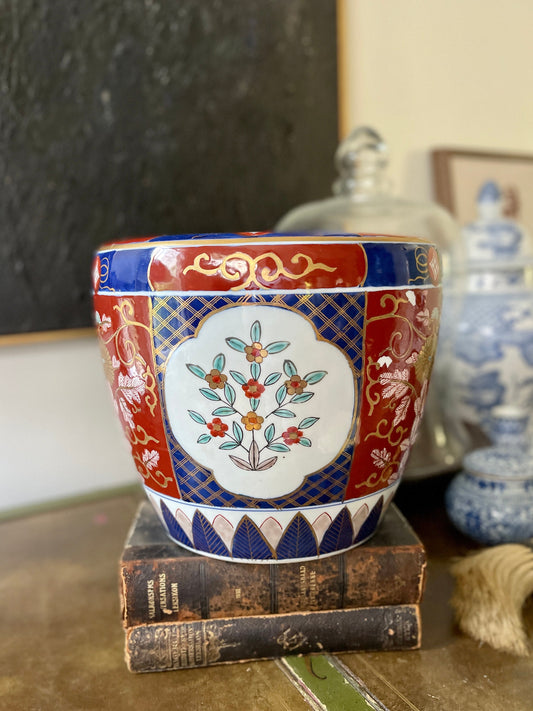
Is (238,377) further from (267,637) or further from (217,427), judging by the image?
(267,637)

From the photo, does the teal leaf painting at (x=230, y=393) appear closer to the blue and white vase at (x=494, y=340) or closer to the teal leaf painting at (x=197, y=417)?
the teal leaf painting at (x=197, y=417)

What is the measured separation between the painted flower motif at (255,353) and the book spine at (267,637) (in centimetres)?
22

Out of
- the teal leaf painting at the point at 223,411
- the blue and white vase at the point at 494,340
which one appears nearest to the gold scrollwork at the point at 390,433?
the teal leaf painting at the point at 223,411

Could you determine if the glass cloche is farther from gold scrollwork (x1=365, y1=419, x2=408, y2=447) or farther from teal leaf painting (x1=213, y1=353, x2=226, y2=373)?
teal leaf painting (x1=213, y1=353, x2=226, y2=373)

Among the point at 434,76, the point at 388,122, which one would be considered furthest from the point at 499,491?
the point at 434,76

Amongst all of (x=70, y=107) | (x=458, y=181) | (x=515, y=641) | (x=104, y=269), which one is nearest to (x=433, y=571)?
(x=515, y=641)

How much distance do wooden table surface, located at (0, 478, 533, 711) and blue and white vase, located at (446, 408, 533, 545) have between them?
0.04m

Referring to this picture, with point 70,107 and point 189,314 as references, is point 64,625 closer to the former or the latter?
point 189,314

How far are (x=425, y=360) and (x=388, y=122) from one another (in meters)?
0.73

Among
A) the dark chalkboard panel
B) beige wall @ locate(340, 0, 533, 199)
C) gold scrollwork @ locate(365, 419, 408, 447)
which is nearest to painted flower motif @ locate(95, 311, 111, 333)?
gold scrollwork @ locate(365, 419, 408, 447)

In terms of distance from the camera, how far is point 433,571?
555 mm

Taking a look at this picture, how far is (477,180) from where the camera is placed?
113 cm

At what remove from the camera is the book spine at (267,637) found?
1.39 feet

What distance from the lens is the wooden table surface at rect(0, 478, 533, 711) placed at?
0.39m
